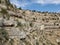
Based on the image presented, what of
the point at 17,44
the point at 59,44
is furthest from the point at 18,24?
the point at 59,44

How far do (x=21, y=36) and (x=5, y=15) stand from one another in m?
2.13

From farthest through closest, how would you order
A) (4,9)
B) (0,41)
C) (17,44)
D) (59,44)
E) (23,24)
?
(59,44)
(23,24)
(4,9)
(17,44)
(0,41)

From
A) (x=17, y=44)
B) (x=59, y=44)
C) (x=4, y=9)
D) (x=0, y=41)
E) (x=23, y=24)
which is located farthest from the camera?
(x=59, y=44)

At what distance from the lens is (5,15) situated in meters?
22.4

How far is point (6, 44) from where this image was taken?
20438mm

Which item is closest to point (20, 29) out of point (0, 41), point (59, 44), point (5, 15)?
point (5, 15)

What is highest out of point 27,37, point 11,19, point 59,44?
point 11,19

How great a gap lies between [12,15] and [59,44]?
2709cm

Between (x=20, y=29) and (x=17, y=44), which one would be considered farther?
(x=20, y=29)

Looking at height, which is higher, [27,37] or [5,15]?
[5,15]

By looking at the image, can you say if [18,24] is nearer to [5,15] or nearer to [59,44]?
[5,15]

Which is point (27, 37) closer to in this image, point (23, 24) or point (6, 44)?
point (23, 24)

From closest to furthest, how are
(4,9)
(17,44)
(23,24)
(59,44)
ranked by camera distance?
(17,44) → (4,9) → (23,24) → (59,44)

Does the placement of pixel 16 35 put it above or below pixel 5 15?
below
